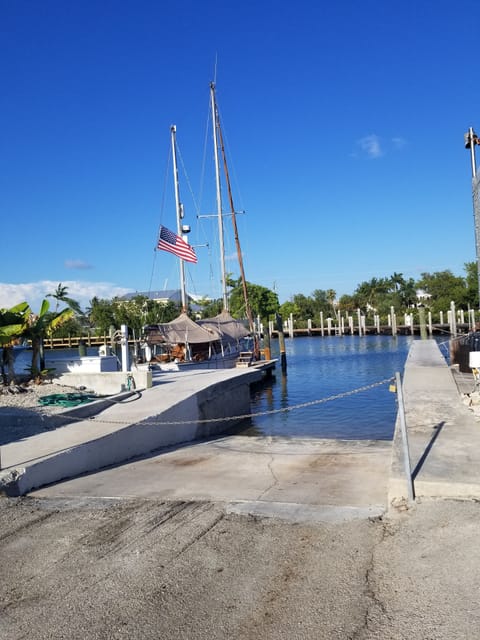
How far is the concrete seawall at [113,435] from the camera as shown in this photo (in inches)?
311

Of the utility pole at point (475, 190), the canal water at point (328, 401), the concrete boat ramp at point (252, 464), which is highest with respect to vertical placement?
the utility pole at point (475, 190)

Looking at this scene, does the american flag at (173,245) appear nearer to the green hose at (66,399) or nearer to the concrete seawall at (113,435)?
the concrete seawall at (113,435)

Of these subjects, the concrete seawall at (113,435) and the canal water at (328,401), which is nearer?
the concrete seawall at (113,435)

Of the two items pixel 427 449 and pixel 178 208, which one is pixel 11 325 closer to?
pixel 427 449

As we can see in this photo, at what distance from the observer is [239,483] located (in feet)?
25.5

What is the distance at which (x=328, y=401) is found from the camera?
2553 cm

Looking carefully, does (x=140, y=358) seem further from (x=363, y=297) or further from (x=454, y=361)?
(x=363, y=297)

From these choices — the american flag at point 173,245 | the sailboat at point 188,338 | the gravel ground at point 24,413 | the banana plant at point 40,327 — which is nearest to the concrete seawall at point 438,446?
the gravel ground at point 24,413

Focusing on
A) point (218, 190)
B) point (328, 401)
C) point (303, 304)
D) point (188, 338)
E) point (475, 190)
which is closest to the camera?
point (475, 190)

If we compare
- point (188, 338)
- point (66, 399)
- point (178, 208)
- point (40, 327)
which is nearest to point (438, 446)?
point (66, 399)

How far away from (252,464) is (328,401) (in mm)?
16892

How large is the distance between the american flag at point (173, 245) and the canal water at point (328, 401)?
853 centimetres

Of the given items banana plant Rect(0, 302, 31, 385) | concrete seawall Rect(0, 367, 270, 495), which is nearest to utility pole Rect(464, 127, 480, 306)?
concrete seawall Rect(0, 367, 270, 495)

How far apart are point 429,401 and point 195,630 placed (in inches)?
333
